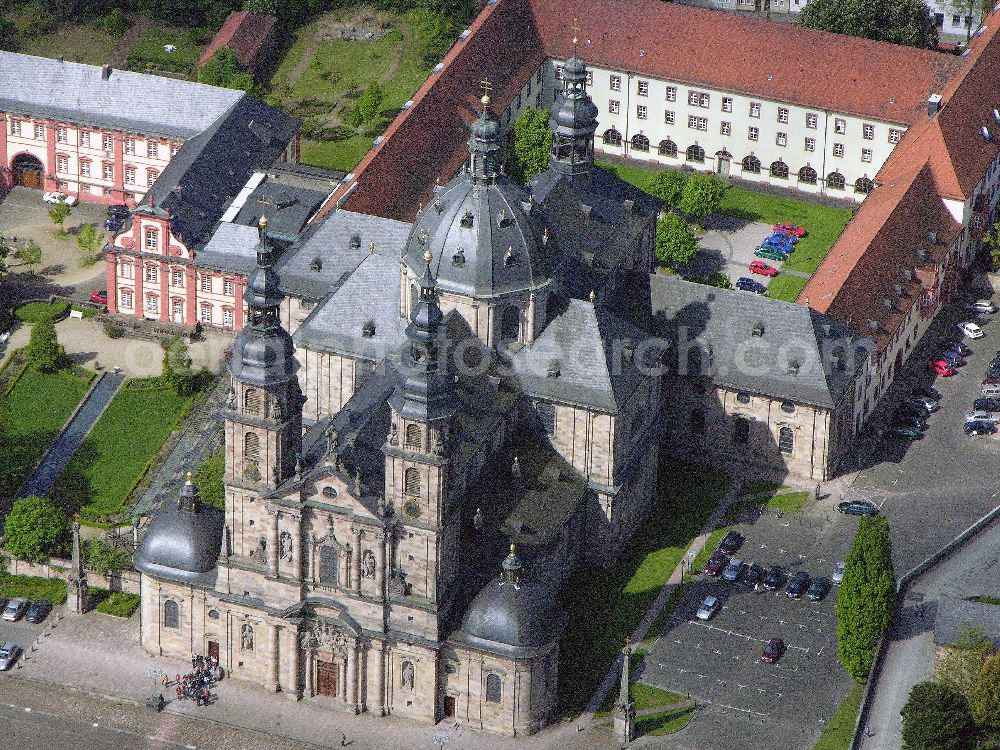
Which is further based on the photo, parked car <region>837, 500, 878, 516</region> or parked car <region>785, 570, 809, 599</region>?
parked car <region>837, 500, 878, 516</region>

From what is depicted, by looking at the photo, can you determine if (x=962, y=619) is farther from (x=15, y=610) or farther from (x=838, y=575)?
(x=15, y=610)

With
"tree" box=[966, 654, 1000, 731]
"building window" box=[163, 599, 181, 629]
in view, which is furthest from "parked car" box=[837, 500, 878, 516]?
"building window" box=[163, 599, 181, 629]

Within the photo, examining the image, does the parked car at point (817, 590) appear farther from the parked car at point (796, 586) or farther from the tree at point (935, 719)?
the tree at point (935, 719)

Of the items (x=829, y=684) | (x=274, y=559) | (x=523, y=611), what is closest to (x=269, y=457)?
(x=274, y=559)

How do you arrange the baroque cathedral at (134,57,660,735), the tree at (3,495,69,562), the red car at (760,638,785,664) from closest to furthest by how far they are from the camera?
the baroque cathedral at (134,57,660,735), the red car at (760,638,785,664), the tree at (3,495,69,562)

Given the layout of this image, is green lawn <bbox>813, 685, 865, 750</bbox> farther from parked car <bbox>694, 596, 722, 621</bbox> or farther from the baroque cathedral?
the baroque cathedral

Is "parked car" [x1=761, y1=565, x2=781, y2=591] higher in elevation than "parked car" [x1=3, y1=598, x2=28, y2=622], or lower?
higher

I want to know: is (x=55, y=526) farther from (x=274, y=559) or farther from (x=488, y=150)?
(x=488, y=150)

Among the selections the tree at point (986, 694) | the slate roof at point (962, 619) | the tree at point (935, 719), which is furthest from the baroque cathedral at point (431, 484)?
the tree at point (986, 694)
